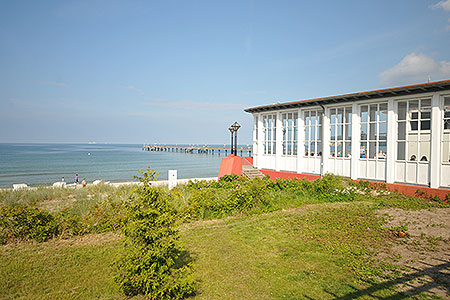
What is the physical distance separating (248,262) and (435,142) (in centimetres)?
1001

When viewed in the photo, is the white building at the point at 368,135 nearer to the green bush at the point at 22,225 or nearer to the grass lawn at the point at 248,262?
the grass lawn at the point at 248,262

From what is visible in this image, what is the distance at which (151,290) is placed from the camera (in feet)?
14.1

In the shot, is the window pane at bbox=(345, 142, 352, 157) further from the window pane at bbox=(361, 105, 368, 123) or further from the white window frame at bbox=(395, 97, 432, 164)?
the white window frame at bbox=(395, 97, 432, 164)

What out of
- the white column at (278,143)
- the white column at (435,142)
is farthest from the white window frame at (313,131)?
the white column at (435,142)

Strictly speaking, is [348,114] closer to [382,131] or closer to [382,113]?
[382,113]

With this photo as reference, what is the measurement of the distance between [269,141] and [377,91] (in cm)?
763

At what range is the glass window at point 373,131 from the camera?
43.8 feet

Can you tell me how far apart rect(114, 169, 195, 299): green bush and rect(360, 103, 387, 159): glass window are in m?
12.1

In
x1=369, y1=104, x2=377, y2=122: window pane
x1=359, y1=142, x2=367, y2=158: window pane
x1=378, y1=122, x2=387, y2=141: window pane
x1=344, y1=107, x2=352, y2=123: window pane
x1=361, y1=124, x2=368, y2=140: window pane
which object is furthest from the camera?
x1=344, y1=107, x2=352, y2=123: window pane

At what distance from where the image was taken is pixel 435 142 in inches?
445

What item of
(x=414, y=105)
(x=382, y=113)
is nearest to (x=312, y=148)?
→ (x=382, y=113)

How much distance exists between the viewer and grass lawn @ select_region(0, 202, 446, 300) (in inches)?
182

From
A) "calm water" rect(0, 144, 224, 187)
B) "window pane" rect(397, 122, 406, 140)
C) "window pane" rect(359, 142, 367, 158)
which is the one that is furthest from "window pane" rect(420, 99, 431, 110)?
"calm water" rect(0, 144, 224, 187)

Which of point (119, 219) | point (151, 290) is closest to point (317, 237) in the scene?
point (151, 290)
